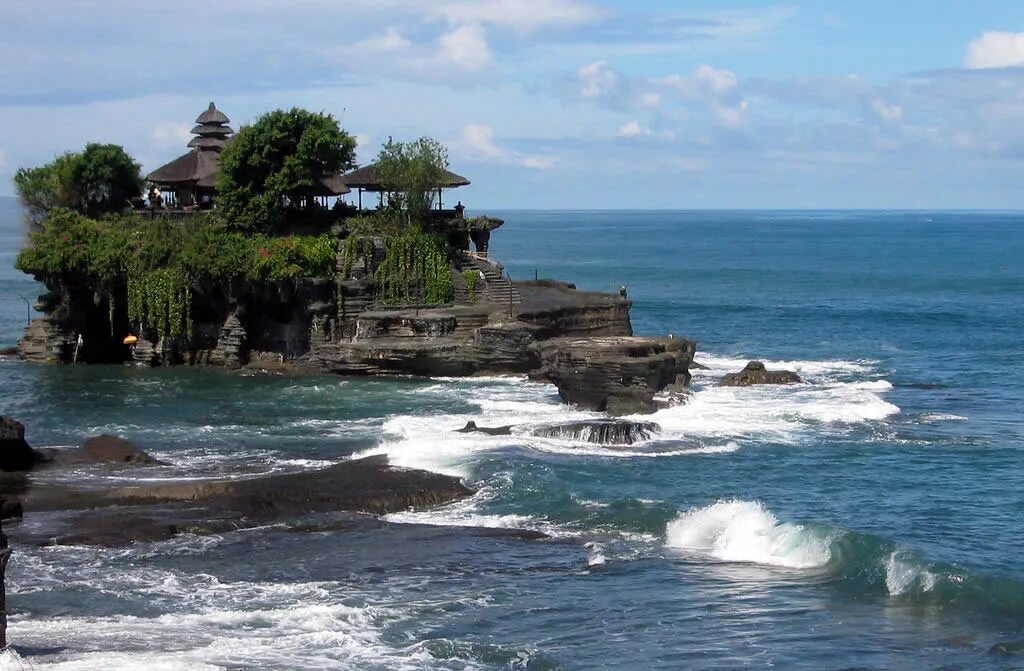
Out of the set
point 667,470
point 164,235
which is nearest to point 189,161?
point 164,235

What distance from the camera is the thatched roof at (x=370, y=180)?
71375 millimetres

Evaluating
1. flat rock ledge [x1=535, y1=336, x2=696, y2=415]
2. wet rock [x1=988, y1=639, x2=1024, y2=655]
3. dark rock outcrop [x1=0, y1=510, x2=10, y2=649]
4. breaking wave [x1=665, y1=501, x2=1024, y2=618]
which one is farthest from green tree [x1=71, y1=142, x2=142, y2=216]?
wet rock [x1=988, y1=639, x2=1024, y2=655]

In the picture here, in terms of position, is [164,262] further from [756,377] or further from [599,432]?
[756,377]

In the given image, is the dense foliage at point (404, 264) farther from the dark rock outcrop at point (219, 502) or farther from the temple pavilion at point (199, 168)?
the dark rock outcrop at point (219, 502)

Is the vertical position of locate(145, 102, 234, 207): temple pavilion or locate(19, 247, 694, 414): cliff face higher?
locate(145, 102, 234, 207): temple pavilion

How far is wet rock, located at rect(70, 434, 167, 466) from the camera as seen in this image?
45.1 m

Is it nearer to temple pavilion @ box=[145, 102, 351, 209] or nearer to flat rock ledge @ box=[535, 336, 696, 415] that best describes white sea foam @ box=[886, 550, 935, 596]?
flat rock ledge @ box=[535, 336, 696, 415]

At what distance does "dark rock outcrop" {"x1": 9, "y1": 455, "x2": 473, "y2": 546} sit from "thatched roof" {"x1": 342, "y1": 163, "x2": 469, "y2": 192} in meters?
30.6

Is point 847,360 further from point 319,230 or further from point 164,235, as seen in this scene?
point 164,235

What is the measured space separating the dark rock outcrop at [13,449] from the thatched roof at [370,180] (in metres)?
30.2

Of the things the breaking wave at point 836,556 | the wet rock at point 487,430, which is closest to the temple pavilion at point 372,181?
the wet rock at point 487,430

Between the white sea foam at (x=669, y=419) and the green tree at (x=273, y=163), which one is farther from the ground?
the green tree at (x=273, y=163)

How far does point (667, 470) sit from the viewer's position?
4488 centimetres

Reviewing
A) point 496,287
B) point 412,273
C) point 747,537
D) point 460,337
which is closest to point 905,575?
point 747,537
